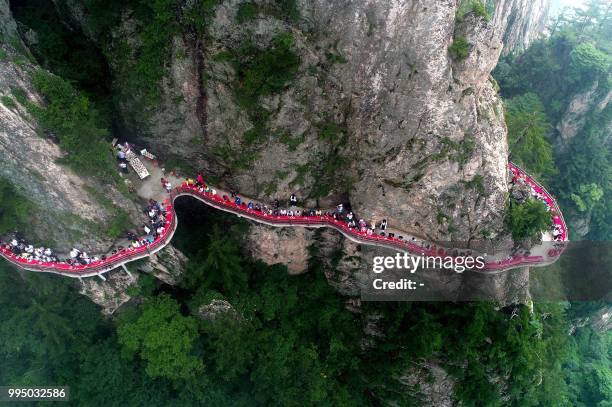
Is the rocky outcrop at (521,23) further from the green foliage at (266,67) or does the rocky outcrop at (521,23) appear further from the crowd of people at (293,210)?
the green foliage at (266,67)

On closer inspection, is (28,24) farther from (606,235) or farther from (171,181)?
(606,235)

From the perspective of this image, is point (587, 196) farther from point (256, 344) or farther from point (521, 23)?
point (256, 344)

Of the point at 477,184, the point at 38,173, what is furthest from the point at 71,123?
the point at 477,184

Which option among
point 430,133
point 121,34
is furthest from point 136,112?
point 430,133

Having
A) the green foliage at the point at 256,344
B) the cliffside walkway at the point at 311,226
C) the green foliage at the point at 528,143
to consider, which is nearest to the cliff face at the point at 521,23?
the green foliage at the point at 528,143

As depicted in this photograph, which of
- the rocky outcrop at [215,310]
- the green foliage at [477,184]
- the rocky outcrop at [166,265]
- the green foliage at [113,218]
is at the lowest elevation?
the rocky outcrop at [215,310]

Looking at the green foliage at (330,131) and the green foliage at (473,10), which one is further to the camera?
the green foliage at (330,131)

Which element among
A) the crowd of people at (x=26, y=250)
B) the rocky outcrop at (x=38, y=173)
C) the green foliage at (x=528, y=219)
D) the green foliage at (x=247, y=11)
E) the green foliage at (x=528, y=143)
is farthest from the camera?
the green foliage at (x=528, y=143)

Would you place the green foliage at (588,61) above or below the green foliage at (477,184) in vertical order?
above
